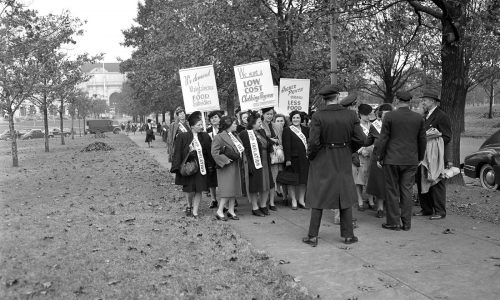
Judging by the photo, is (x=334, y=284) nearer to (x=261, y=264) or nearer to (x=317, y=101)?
(x=261, y=264)

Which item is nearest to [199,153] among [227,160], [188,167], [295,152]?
[188,167]

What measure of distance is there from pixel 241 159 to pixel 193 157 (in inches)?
32.7

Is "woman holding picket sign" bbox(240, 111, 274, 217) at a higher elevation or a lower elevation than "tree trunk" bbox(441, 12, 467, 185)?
lower

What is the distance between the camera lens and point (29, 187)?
39.8ft

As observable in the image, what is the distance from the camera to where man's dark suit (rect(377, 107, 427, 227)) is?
6.94m

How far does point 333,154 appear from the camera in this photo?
624cm

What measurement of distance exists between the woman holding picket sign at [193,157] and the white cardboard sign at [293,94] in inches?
126

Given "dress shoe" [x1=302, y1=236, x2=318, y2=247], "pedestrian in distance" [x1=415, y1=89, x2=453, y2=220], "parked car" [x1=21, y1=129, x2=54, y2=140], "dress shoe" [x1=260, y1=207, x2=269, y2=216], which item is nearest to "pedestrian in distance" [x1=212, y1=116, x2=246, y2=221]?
"dress shoe" [x1=260, y1=207, x2=269, y2=216]

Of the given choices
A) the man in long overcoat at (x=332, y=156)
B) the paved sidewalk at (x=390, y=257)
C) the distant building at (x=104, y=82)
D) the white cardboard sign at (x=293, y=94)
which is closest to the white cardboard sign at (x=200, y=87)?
the paved sidewalk at (x=390, y=257)

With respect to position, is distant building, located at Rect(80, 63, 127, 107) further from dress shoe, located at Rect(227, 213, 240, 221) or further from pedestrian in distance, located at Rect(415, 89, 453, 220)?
pedestrian in distance, located at Rect(415, 89, 453, 220)

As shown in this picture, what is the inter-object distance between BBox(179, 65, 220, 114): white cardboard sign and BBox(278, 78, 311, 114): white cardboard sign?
95.9 inches

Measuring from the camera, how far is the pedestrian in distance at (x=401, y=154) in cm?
694

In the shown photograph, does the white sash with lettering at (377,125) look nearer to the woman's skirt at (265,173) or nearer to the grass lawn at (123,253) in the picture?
the woman's skirt at (265,173)

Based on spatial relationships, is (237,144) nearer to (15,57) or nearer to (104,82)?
(15,57)
